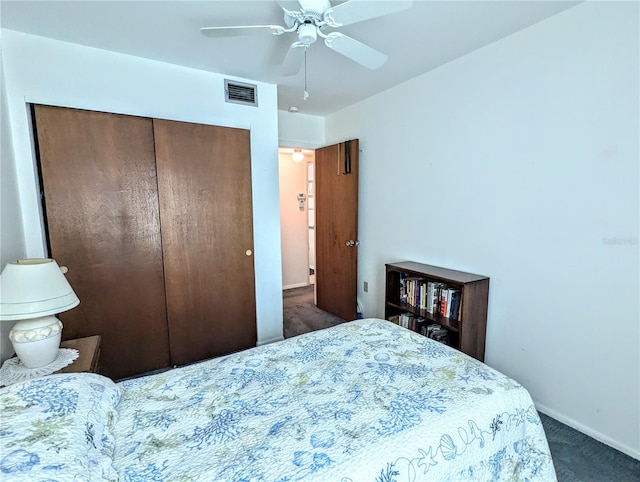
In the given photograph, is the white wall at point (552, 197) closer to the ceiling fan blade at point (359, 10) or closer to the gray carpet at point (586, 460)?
the gray carpet at point (586, 460)

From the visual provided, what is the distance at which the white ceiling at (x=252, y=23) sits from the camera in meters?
1.68

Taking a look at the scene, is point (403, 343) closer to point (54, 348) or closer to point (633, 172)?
point (633, 172)

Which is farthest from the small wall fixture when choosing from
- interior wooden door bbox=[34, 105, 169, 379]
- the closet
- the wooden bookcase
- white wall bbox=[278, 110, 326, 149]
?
the wooden bookcase

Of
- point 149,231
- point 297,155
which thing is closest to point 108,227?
point 149,231

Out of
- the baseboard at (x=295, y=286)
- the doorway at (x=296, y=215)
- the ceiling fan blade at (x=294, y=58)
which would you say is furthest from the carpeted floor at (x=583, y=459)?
the baseboard at (x=295, y=286)

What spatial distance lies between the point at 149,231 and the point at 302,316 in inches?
79.5

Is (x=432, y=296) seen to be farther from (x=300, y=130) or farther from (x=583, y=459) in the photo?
(x=300, y=130)

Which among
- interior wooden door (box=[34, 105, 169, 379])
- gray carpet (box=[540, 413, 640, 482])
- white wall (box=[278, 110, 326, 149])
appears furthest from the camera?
white wall (box=[278, 110, 326, 149])

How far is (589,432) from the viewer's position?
178 cm

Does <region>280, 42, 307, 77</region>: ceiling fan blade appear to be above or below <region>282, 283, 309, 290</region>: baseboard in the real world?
above

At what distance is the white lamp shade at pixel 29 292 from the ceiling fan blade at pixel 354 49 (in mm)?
1717

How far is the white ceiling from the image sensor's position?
66.1 inches

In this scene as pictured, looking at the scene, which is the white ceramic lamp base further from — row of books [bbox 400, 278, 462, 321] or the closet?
row of books [bbox 400, 278, 462, 321]

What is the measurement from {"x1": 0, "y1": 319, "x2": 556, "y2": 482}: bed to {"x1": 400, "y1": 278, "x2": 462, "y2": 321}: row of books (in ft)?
2.87
